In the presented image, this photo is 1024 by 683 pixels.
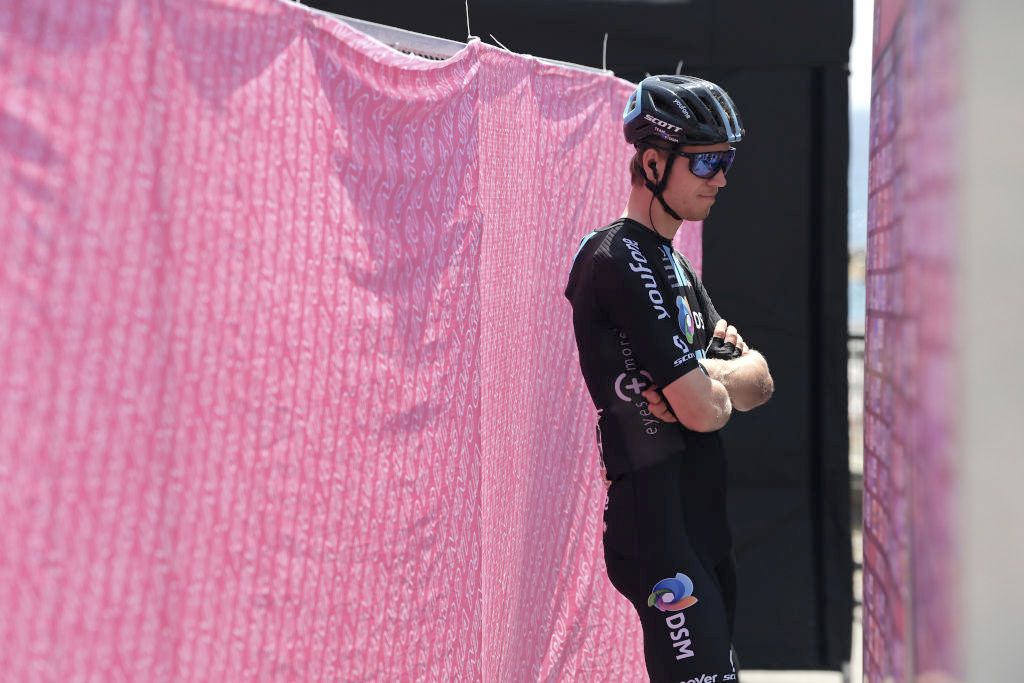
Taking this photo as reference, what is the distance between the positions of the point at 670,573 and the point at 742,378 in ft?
1.71


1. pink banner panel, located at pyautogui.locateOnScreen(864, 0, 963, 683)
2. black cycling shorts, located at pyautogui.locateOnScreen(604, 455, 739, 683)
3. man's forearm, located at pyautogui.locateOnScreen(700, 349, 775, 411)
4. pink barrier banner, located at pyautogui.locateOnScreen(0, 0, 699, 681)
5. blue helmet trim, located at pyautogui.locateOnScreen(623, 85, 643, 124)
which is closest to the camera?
pink banner panel, located at pyautogui.locateOnScreen(864, 0, 963, 683)

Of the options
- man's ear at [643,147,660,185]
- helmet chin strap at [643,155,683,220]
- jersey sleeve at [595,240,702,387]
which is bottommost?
jersey sleeve at [595,240,702,387]

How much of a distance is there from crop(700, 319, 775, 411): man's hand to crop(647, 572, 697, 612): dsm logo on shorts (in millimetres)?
448

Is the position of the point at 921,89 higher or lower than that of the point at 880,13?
lower

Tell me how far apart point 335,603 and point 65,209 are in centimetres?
96

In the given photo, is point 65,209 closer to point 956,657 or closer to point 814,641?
point 956,657

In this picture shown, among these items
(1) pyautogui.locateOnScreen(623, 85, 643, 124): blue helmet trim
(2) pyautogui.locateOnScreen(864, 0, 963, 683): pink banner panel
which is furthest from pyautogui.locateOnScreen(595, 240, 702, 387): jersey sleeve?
(2) pyautogui.locateOnScreen(864, 0, 963, 683): pink banner panel

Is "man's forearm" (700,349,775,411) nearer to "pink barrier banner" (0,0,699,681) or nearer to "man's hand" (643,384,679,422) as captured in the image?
"man's hand" (643,384,679,422)

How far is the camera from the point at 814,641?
546 centimetres

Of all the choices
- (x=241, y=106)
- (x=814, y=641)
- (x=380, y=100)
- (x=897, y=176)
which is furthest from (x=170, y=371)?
(x=814, y=641)

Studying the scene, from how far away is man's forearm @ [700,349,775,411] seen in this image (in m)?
2.85

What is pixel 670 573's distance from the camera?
2.64 metres

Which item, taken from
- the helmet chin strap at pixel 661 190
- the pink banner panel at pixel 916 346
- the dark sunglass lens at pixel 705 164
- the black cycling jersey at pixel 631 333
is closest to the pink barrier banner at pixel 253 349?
the black cycling jersey at pixel 631 333

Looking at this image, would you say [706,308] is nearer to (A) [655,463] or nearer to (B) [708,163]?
(B) [708,163]
